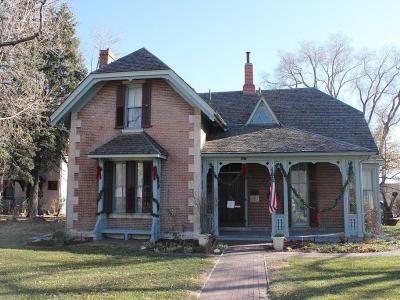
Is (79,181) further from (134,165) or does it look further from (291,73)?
(291,73)

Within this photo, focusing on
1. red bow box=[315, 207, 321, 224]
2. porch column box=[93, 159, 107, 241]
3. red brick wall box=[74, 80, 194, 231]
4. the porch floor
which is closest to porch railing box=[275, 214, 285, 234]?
the porch floor

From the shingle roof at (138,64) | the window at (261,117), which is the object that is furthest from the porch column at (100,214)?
the window at (261,117)

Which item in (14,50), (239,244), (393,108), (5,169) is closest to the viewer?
(239,244)

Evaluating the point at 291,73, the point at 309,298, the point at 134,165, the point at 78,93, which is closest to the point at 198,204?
the point at 134,165

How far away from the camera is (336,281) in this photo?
29.7 ft

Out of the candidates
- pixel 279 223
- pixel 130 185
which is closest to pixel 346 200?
pixel 279 223

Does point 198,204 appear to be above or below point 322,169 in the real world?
below

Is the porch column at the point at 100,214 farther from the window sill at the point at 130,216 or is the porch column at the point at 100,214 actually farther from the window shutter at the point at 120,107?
the window shutter at the point at 120,107

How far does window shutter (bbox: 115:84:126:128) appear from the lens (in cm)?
1680

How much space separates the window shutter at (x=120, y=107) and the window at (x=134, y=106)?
0.20 m

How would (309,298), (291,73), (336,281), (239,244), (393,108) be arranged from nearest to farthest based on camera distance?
(309,298)
(336,281)
(239,244)
(393,108)
(291,73)

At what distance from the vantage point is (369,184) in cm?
1936

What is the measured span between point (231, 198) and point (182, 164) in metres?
3.38

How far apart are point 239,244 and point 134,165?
4.90 m
